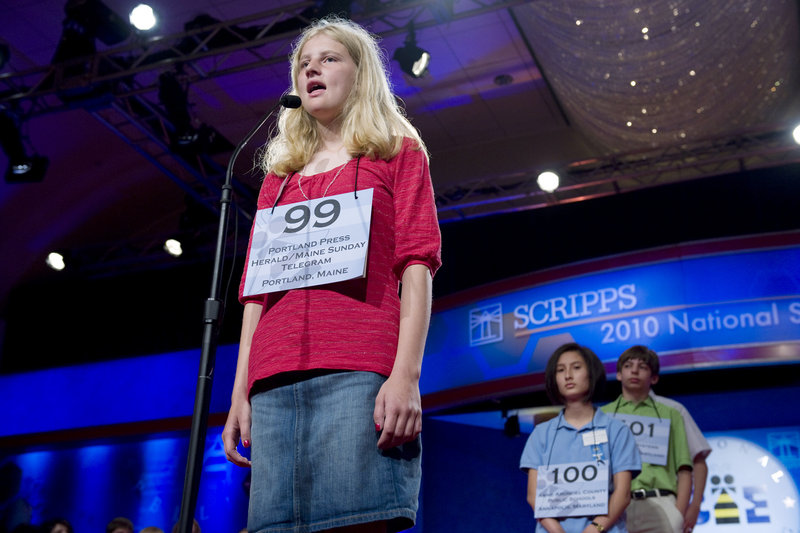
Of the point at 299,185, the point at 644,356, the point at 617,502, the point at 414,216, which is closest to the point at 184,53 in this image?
the point at 644,356

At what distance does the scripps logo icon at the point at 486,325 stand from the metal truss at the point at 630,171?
121cm

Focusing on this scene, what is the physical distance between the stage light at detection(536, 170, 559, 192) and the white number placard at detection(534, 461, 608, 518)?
15.6 feet

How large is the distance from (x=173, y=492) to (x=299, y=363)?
857cm

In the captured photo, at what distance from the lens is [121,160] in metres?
9.71

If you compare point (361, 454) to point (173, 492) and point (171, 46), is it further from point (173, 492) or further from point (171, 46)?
point (173, 492)

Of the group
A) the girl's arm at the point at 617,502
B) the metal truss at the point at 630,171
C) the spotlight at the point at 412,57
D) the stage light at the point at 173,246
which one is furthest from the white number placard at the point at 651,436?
the stage light at the point at 173,246

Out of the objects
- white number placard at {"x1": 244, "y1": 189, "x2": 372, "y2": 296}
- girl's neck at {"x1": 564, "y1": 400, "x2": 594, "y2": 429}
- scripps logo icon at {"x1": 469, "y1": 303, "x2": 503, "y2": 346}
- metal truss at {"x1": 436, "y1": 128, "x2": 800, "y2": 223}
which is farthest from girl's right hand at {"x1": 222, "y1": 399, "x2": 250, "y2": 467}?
metal truss at {"x1": 436, "y1": 128, "x2": 800, "y2": 223}

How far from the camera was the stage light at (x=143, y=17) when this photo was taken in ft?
22.0

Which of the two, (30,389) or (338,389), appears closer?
(338,389)

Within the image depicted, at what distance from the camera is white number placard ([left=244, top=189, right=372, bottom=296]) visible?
1622 millimetres

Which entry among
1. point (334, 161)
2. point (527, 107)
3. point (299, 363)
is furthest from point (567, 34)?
point (299, 363)

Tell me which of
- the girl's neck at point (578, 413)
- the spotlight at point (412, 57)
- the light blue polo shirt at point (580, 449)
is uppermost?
the spotlight at point (412, 57)

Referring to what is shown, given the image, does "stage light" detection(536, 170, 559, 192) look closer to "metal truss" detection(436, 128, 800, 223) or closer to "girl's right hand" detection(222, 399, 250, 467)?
"metal truss" detection(436, 128, 800, 223)

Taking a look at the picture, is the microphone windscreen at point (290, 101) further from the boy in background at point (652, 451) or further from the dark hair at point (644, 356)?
the dark hair at point (644, 356)
